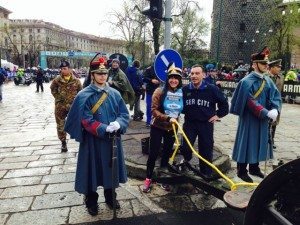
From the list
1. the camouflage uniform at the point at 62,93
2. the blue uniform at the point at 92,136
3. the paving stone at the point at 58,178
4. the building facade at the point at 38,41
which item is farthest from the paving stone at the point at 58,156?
the building facade at the point at 38,41

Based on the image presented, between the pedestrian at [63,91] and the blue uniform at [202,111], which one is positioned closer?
the blue uniform at [202,111]

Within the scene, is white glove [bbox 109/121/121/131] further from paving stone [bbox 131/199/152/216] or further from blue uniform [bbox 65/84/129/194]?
paving stone [bbox 131/199/152/216]

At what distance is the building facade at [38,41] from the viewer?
3008 inches

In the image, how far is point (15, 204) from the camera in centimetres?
452

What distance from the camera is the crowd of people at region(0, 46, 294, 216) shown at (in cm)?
412

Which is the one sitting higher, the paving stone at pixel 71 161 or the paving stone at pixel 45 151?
the paving stone at pixel 71 161

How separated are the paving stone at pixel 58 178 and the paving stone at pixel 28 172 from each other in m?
0.26

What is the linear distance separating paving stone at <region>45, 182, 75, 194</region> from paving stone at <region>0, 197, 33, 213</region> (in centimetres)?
35

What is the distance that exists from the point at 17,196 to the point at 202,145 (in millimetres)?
2666

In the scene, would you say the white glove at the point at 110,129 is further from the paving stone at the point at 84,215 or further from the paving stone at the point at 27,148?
the paving stone at the point at 27,148

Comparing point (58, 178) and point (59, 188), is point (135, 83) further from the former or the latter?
point (59, 188)

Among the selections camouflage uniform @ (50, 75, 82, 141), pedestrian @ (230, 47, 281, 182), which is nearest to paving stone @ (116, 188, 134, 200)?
pedestrian @ (230, 47, 281, 182)

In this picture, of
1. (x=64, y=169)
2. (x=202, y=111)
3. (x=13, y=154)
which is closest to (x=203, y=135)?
(x=202, y=111)

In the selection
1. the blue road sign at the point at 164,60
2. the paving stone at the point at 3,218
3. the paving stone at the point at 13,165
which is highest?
the blue road sign at the point at 164,60
